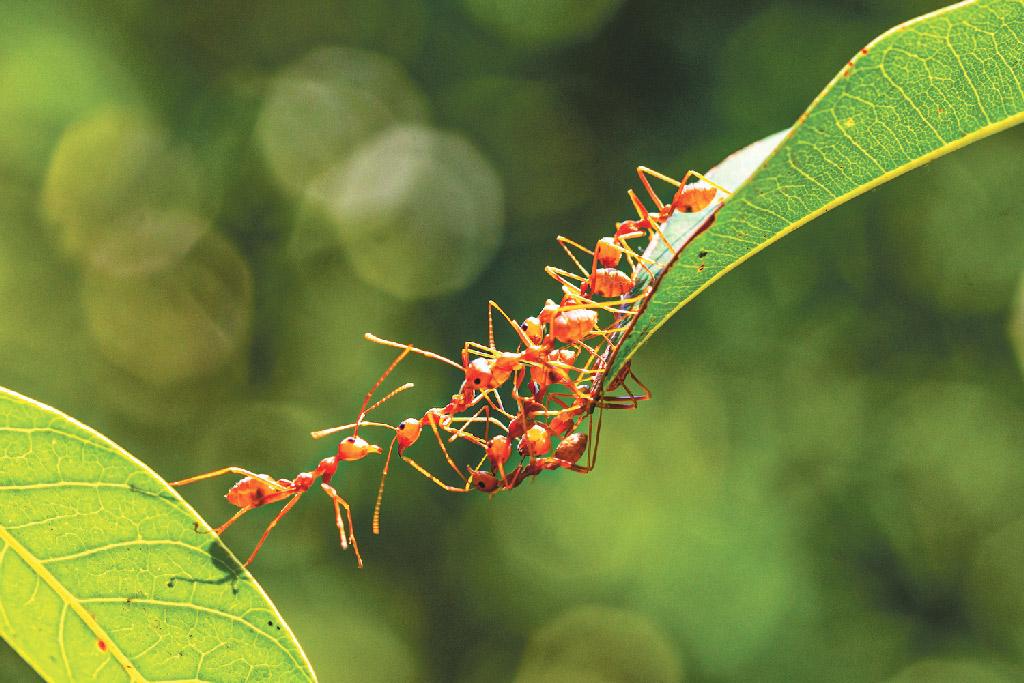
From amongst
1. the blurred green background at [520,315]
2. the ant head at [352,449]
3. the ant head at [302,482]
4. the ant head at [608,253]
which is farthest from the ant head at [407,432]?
the blurred green background at [520,315]

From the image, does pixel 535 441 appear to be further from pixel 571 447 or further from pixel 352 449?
pixel 352 449

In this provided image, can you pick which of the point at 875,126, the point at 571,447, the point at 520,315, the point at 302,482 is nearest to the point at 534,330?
the point at 571,447

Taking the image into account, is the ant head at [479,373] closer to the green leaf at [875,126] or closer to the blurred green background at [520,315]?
the green leaf at [875,126]

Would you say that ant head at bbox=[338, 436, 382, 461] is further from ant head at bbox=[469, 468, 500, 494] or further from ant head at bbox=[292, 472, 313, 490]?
ant head at bbox=[469, 468, 500, 494]

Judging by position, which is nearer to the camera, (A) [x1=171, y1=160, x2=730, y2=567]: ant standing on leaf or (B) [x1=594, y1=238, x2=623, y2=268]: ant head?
(A) [x1=171, y1=160, x2=730, y2=567]: ant standing on leaf

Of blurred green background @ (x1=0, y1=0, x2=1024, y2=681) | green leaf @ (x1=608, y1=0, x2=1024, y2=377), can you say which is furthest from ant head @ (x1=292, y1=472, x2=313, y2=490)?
blurred green background @ (x1=0, y1=0, x2=1024, y2=681)

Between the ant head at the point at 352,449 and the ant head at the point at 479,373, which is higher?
the ant head at the point at 479,373
